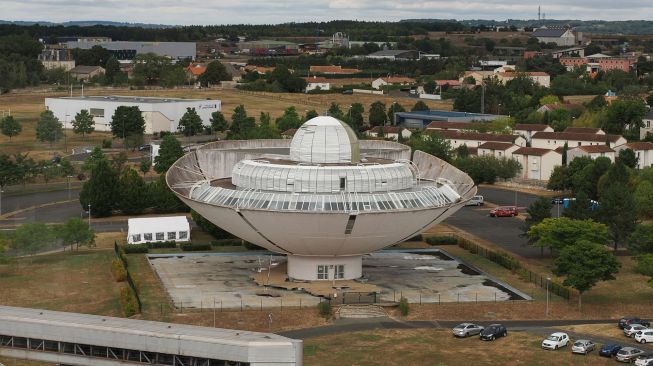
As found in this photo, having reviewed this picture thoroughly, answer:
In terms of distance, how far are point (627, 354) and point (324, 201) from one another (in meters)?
17.9

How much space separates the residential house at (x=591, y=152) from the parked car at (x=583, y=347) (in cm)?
6219

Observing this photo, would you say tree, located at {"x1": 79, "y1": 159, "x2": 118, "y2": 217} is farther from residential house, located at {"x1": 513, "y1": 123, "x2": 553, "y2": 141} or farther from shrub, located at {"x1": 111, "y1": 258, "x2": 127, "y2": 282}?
residential house, located at {"x1": 513, "y1": 123, "x2": 553, "y2": 141}

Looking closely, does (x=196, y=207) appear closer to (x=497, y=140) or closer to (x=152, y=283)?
(x=152, y=283)

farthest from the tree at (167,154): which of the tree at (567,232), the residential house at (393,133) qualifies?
the tree at (567,232)

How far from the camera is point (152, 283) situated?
6688 centimetres

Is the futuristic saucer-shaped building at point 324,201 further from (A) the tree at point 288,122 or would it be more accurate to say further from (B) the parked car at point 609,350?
(A) the tree at point 288,122

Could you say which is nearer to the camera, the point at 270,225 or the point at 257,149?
the point at 270,225

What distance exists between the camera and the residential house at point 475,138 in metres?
126

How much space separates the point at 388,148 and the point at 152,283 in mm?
20570

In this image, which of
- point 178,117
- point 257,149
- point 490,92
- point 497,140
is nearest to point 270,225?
point 257,149

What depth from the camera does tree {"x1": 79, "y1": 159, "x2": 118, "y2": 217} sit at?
90938mm

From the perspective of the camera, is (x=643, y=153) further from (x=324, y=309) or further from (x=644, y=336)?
(x=324, y=309)

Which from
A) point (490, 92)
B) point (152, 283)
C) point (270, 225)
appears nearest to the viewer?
point (270, 225)

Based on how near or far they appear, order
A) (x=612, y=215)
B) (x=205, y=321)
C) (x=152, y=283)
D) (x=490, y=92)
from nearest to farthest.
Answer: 1. (x=205, y=321)
2. (x=152, y=283)
3. (x=612, y=215)
4. (x=490, y=92)
